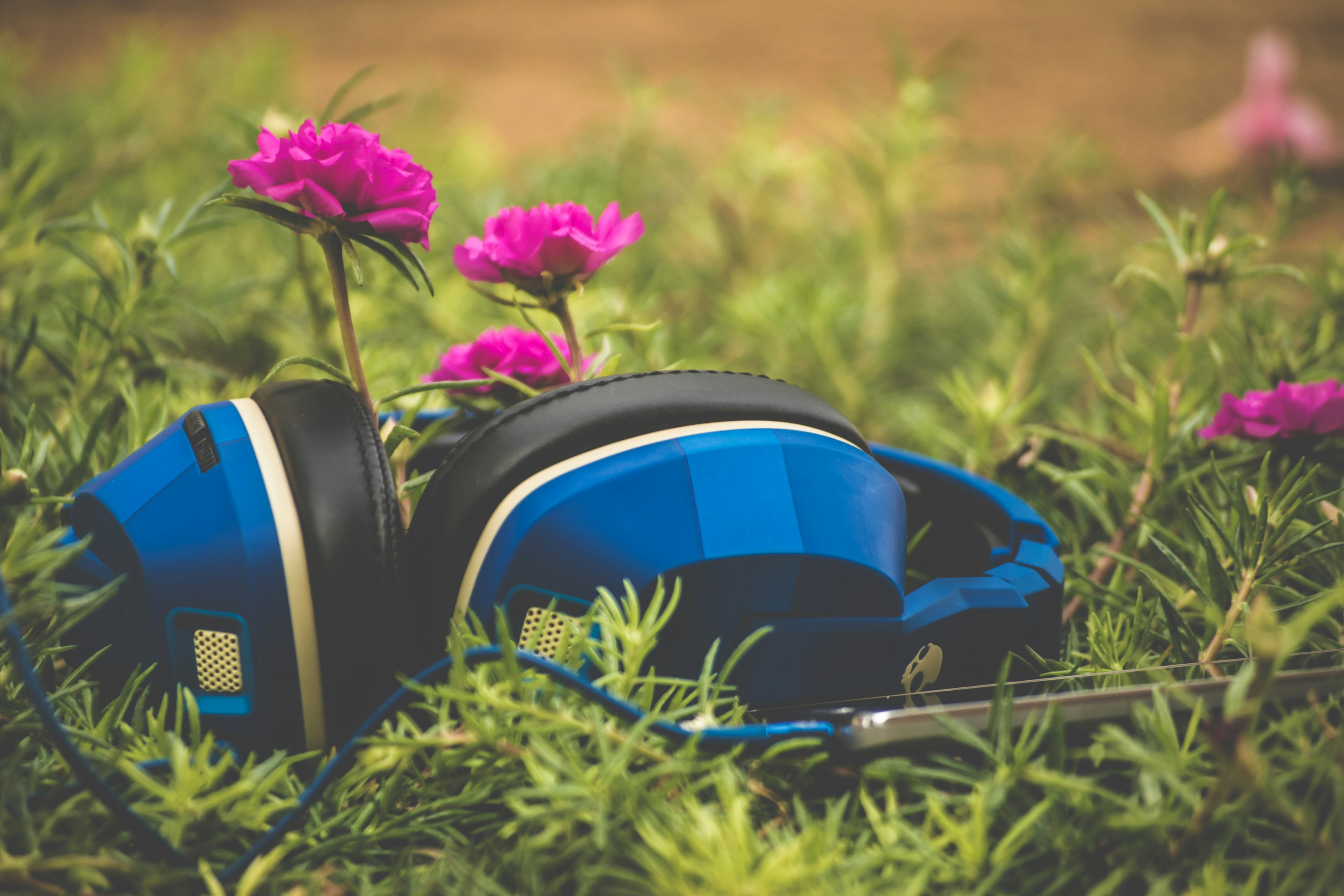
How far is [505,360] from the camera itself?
0.54m

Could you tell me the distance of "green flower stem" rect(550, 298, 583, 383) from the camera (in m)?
0.52

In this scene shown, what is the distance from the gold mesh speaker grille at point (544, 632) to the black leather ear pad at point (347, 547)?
6 cm

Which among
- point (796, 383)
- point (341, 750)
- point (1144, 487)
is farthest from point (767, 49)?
point (341, 750)

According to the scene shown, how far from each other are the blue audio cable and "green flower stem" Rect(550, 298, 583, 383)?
190 millimetres

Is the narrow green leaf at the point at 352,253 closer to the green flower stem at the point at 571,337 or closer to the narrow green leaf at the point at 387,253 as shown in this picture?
the narrow green leaf at the point at 387,253

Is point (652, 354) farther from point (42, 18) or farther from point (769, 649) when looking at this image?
point (42, 18)

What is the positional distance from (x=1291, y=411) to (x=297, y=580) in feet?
2.01

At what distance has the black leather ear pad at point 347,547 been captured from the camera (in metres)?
0.42

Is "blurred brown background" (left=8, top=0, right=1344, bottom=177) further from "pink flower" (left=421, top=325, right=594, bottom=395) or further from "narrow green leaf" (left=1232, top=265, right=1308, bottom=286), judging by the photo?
"pink flower" (left=421, top=325, right=594, bottom=395)

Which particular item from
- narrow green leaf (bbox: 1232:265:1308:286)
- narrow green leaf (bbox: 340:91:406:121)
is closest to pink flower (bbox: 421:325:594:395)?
narrow green leaf (bbox: 340:91:406:121)

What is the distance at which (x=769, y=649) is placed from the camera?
0.47m

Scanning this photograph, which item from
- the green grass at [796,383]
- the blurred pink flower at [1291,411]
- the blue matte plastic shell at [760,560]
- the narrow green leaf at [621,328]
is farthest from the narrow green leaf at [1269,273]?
the narrow green leaf at [621,328]

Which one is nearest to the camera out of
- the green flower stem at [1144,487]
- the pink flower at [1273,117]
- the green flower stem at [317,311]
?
the green flower stem at [1144,487]

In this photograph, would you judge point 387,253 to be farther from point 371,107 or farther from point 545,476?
point 371,107
